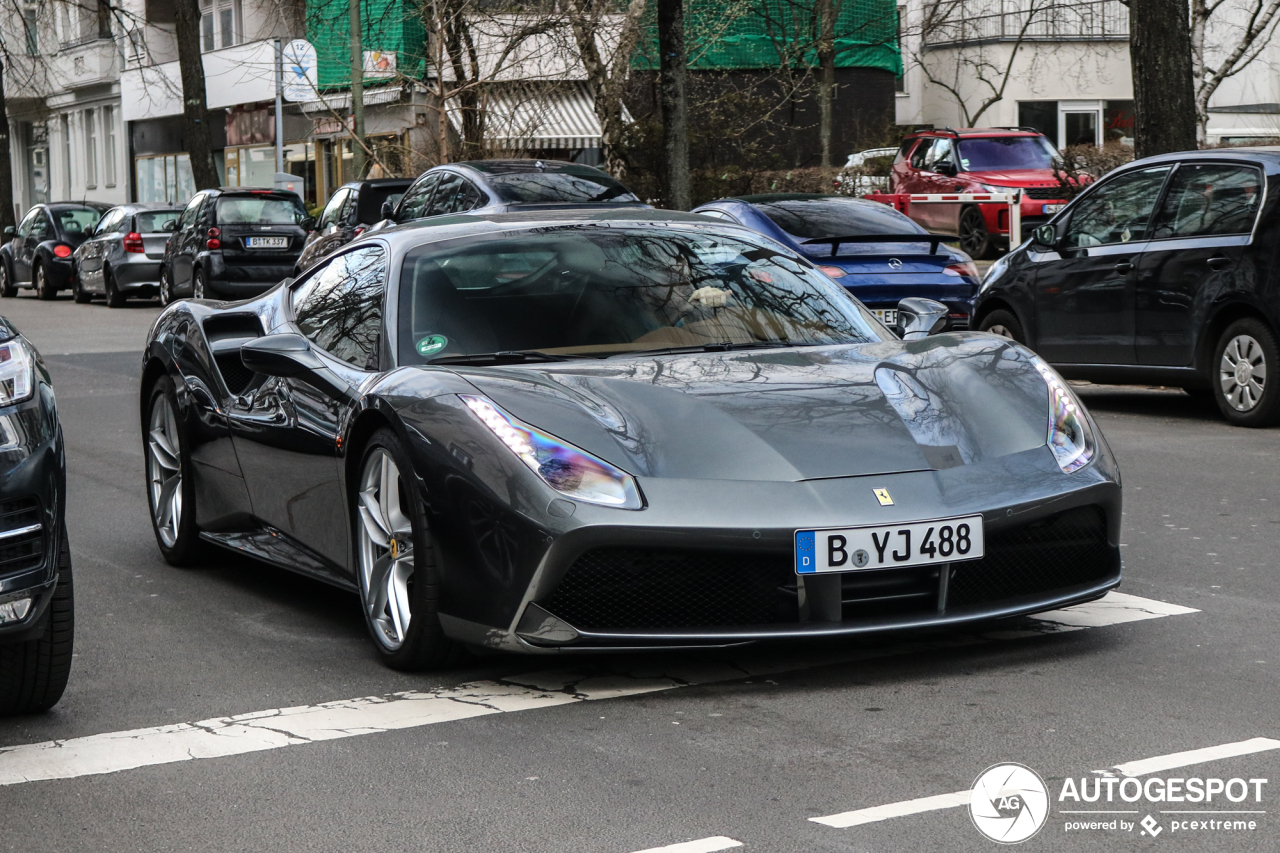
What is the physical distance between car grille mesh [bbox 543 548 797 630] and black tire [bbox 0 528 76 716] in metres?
1.22

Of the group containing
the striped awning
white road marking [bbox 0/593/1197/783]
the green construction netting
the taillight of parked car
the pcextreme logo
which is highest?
the green construction netting

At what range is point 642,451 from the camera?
4746 millimetres

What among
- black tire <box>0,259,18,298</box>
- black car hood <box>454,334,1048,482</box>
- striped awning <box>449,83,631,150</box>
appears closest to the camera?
black car hood <box>454,334,1048,482</box>

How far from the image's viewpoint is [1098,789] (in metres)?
3.86

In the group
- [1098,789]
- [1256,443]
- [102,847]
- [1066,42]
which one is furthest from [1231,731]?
[1066,42]

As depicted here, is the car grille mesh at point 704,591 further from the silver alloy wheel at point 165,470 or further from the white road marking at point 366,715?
the silver alloy wheel at point 165,470

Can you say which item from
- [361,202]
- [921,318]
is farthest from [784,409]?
[361,202]

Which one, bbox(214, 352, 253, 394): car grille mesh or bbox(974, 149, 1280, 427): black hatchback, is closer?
bbox(214, 352, 253, 394): car grille mesh

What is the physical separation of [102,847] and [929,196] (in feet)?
65.0

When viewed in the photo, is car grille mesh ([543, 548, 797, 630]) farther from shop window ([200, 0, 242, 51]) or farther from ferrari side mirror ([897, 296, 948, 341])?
shop window ([200, 0, 242, 51])

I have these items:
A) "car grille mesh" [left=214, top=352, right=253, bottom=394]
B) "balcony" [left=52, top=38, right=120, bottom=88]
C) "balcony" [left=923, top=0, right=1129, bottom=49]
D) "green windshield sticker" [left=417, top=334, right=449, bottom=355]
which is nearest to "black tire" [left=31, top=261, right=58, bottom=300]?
"balcony" [left=923, top=0, right=1129, bottom=49]

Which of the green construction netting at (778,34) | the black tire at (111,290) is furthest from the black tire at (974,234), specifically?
the black tire at (111,290)

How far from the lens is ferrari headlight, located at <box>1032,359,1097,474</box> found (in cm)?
509

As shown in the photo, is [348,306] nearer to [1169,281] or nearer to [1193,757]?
[1193,757]
